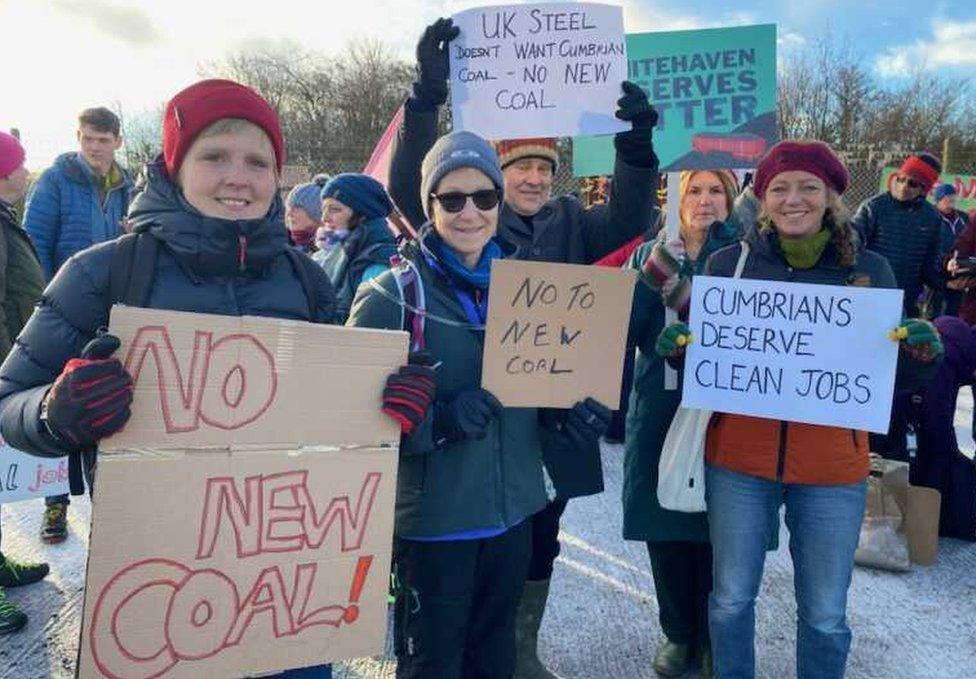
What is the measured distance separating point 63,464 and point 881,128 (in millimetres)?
29141

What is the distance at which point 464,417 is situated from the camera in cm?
179

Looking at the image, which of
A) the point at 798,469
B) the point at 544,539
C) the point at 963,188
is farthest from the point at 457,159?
the point at 963,188

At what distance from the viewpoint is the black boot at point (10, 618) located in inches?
116

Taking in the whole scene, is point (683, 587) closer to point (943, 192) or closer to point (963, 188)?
point (943, 192)

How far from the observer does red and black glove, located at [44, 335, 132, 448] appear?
132cm

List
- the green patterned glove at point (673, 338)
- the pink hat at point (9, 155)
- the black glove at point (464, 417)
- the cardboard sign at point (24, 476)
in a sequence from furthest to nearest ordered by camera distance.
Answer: the pink hat at point (9, 155) → the cardboard sign at point (24, 476) → the green patterned glove at point (673, 338) → the black glove at point (464, 417)

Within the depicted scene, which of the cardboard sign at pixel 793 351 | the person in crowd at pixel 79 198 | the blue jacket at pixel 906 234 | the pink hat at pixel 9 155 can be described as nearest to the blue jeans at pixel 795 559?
the cardboard sign at pixel 793 351

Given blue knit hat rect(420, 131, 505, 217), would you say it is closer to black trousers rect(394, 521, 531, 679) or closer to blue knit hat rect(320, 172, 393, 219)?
black trousers rect(394, 521, 531, 679)

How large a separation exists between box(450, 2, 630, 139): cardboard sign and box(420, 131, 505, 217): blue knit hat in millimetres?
545

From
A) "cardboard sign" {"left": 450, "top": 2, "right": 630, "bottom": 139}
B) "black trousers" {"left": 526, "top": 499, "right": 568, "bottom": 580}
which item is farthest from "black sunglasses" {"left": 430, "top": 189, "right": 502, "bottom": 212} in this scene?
"black trousers" {"left": 526, "top": 499, "right": 568, "bottom": 580}

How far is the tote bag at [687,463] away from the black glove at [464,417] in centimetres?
86

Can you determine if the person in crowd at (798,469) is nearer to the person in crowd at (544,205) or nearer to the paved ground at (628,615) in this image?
the person in crowd at (544,205)

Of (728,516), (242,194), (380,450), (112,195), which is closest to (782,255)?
(728,516)

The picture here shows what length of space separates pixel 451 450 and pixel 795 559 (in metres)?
1.21
